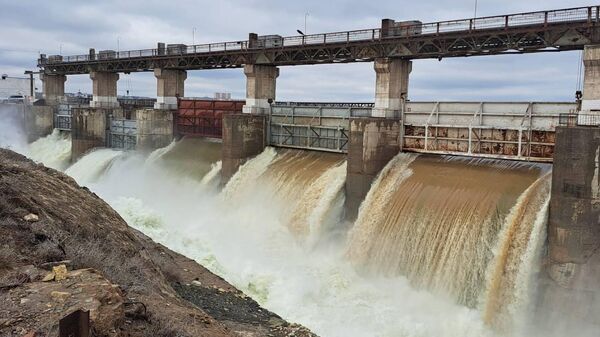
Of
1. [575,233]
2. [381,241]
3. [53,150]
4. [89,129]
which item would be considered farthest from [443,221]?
[53,150]

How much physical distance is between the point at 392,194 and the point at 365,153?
278 centimetres

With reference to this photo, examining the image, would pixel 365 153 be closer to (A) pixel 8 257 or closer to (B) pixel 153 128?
(A) pixel 8 257

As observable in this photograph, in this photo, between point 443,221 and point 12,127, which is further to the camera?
point 12,127

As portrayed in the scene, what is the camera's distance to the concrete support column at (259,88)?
30969 mm

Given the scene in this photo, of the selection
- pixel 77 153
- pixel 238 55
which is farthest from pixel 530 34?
pixel 77 153

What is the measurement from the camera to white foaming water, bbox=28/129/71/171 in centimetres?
4322

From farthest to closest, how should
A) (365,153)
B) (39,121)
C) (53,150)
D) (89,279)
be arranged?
(39,121) → (53,150) → (365,153) → (89,279)

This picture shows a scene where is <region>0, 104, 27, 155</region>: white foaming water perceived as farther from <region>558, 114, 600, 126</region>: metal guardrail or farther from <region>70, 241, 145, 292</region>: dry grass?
<region>558, 114, 600, 126</region>: metal guardrail

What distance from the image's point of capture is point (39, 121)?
49.4 meters

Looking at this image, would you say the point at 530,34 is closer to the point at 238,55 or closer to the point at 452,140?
the point at 452,140

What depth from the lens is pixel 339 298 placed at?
17547 millimetres

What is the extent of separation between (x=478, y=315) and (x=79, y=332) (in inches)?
A: 498

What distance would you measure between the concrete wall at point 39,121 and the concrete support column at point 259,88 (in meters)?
27.8

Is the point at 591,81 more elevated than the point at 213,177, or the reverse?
the point at 591,81
